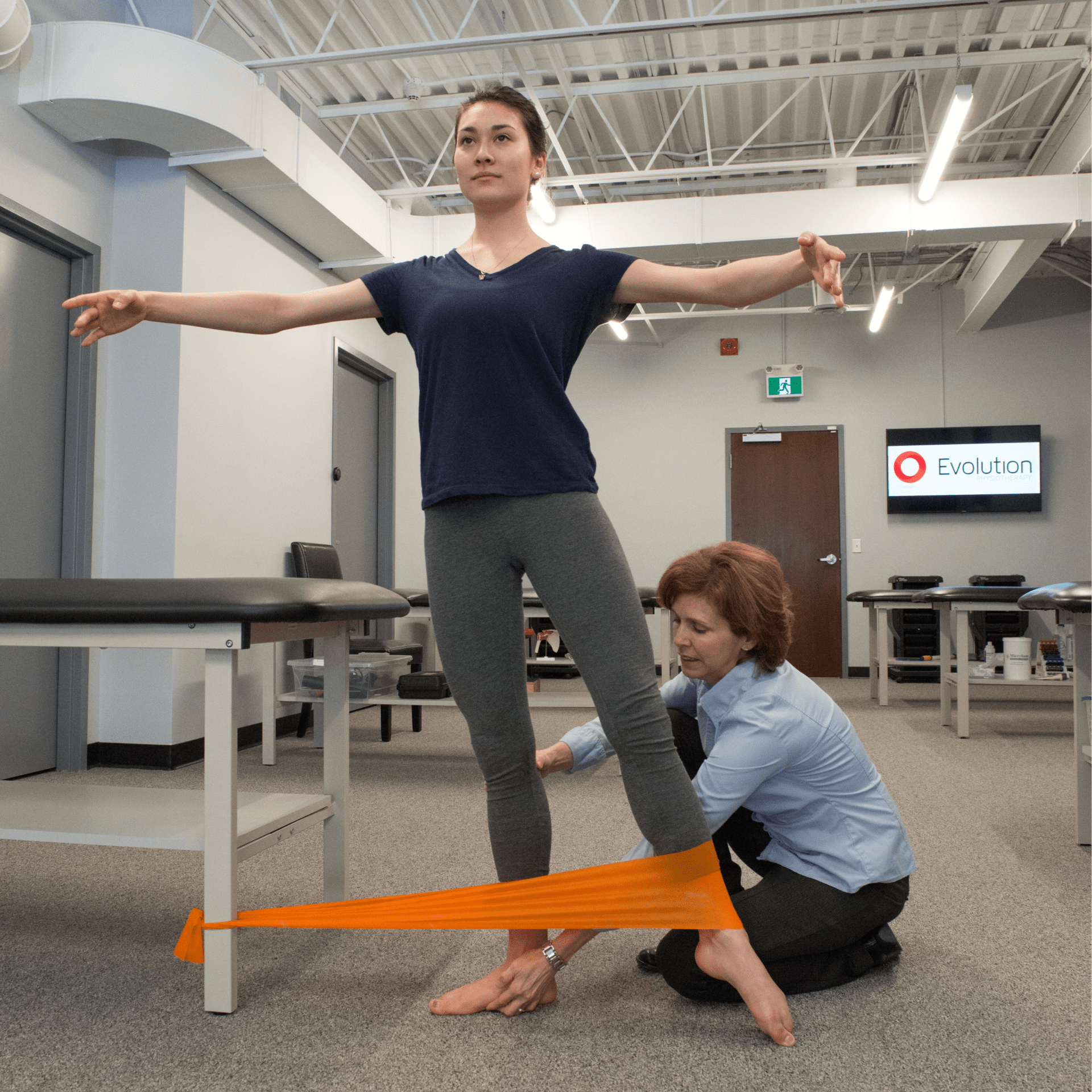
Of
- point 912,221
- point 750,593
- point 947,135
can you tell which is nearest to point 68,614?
point 750,593

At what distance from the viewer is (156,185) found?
3.81 meters

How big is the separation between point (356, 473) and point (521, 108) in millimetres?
4630

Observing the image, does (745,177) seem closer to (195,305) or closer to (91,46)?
(91,46)

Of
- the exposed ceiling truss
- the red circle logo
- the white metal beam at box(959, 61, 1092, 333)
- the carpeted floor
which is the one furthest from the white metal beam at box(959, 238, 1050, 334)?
the carpeted floor

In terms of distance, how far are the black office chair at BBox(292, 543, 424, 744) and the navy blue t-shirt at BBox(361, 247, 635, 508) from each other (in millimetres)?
3128

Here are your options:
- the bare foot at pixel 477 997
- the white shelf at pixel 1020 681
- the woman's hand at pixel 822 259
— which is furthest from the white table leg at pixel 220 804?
the white shelf at pixel 1020 681

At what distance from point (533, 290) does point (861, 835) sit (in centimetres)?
99

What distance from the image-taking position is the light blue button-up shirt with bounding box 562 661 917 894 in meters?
1.36

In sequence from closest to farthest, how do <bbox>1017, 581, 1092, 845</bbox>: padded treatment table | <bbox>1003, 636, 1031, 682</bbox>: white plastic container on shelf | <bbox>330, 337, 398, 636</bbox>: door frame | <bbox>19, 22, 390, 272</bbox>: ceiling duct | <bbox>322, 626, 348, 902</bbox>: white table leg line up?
<bbox>322, 626, 348, 902</bbox>: white table leg
<bbox>1017, 581, 1092, 845</bbox>: padded treatment table
<bbox>19, 22, 390, 272</bbox>: ceiling duct
<bbox>1003, 636, 1031, 682</bbox>: white plastic container on shelf
<bbox>330, 337, 398, 636</bbox>: door frame

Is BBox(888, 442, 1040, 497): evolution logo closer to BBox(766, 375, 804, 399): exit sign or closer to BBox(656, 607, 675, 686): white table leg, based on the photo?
BBox(766, 375, 804, 399): exit sign

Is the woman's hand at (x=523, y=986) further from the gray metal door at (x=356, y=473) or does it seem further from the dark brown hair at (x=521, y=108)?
the gray metal door at (x=356, y=473)

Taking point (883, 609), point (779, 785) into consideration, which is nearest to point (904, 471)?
point (883, 609)

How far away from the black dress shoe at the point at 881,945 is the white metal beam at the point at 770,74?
3.87m

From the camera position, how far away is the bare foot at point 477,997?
4.58ft
